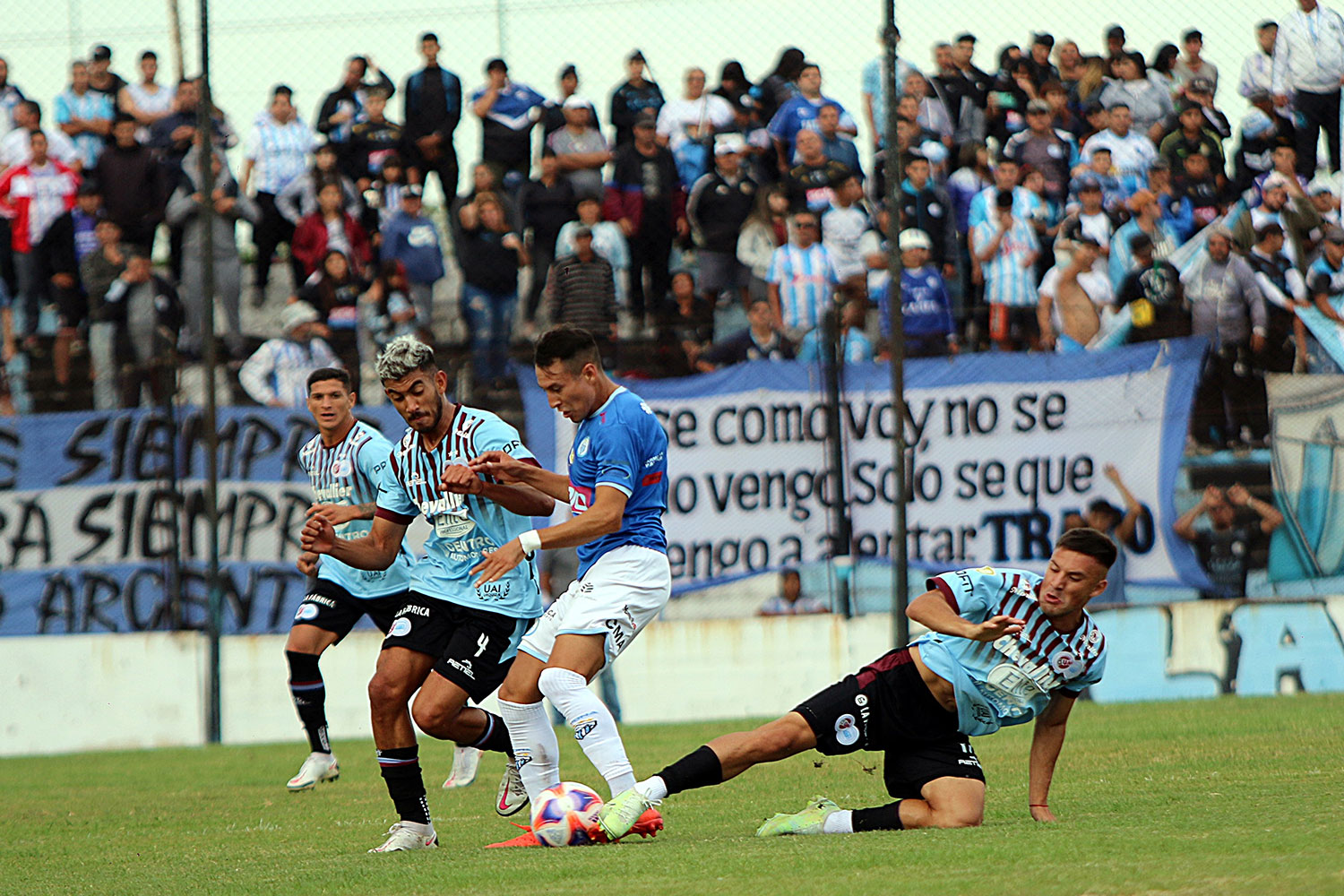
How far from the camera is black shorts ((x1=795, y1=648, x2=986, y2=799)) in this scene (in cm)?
688

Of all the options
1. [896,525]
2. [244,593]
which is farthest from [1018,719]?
[244,593]

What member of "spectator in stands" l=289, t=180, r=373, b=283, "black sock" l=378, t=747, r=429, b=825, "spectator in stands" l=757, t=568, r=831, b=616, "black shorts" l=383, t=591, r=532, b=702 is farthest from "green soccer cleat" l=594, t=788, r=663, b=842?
"spectator in stands" l=289, t=180, r=373, b=283

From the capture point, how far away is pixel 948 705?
6945 millimetres

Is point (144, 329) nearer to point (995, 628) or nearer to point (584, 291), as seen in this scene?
point (584, 291)

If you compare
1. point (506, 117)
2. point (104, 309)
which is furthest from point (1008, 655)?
point (104, 309)

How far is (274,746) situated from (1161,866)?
10257mm

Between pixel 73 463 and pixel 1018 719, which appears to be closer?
pixel 1018 719

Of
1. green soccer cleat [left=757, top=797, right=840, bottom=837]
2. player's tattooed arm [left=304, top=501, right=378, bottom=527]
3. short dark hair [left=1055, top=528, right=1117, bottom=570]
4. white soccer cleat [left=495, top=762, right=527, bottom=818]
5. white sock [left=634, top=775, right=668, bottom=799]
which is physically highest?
player's tattooed arm [left=304, top=501, right=378, bottom=527]

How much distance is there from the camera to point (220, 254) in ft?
51.3

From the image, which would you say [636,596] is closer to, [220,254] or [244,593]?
[244,593]

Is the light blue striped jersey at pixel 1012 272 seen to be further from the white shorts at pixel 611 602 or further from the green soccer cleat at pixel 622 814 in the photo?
the green soccer cleat at pixel 622 814

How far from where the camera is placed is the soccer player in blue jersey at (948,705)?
6.50 metres

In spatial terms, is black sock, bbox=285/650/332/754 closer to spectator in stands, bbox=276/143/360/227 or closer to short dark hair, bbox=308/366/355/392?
short dark hair, bbox=308/366/355/392

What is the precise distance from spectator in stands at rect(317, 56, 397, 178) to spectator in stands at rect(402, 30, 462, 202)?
0.29 meters
